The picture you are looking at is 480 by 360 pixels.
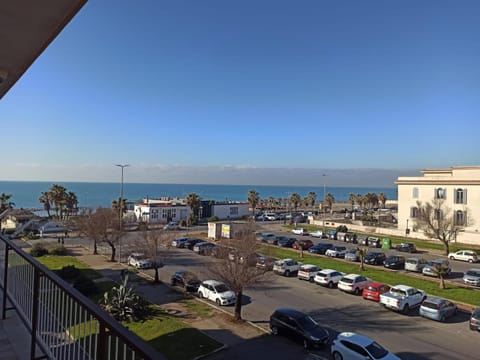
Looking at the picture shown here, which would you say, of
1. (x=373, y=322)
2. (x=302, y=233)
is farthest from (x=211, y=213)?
(x=373, y=322)

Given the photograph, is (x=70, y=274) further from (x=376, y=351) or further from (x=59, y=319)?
(x=59, y=319)

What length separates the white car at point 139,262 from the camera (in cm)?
2850

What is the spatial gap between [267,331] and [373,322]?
18.7 feet

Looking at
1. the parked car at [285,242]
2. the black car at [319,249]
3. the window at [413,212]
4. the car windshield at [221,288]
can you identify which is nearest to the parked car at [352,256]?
the black car at [319,249]

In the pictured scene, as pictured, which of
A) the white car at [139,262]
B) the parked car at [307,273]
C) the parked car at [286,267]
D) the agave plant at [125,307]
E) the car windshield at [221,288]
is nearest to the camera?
the agave plant at [125,307]

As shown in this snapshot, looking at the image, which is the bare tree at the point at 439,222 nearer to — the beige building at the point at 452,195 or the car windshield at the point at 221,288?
the beige building at the point at 452,195

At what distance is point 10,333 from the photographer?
495 cm

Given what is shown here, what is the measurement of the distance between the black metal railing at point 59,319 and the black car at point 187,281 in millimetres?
16316

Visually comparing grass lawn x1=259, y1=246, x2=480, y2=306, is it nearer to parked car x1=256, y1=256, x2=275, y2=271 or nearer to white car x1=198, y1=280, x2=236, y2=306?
white car x1=198, y1=280, x2=236, y2=306

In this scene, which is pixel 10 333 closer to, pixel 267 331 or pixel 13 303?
pixel 13 303

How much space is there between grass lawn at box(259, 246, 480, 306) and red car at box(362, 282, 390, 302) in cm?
379

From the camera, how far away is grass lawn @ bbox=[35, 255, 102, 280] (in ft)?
86.0

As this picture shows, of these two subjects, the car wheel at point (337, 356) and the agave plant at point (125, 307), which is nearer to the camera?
the car wheel at point (337, 356)

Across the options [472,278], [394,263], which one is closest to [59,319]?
[472,278]
